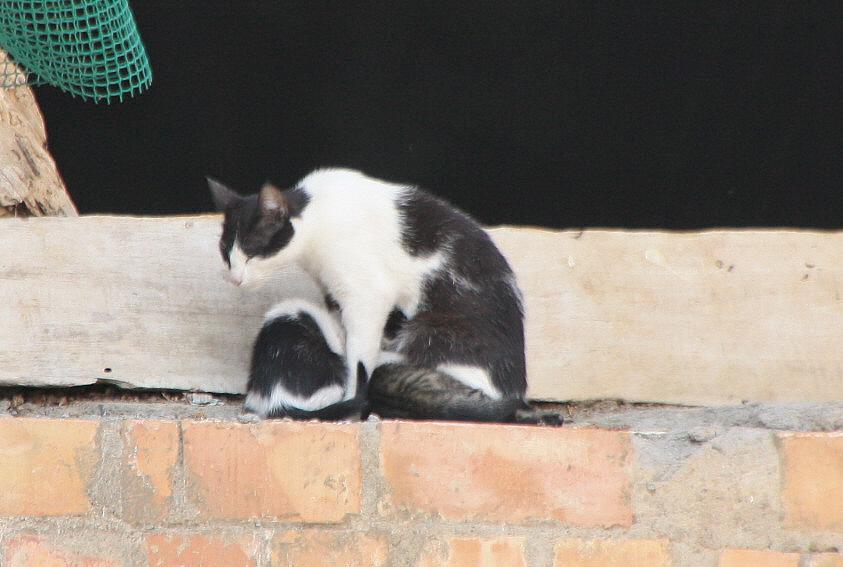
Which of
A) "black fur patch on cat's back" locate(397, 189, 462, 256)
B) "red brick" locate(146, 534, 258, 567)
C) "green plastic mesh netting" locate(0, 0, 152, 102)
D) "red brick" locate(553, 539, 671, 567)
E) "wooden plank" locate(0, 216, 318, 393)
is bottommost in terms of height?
"wooden plank" locate(0, 216, 318, 393)

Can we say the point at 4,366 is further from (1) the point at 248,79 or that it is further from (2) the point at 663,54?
(2) the point at 663,54

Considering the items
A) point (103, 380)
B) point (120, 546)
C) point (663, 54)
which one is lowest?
point (103, 380)

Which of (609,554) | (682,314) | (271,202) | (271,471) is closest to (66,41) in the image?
(271,202)

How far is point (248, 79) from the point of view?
3576 mm

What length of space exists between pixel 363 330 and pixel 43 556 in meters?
0.76

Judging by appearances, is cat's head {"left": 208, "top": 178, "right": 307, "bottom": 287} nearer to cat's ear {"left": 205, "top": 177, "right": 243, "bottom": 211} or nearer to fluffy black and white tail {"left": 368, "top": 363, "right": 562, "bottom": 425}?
cat's ear {"left": 205, "top": 177, "right": 243, "bottom": 211}

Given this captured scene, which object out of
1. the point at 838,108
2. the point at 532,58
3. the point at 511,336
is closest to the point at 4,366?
the point at 511,336

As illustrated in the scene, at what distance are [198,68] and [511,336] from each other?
185 cm

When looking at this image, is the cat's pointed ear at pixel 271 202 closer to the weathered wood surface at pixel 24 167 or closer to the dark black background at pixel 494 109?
the weathered wood surface at pixel 24 167

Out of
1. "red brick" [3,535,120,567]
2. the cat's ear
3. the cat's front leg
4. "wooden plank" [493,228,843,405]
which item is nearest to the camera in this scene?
"red brick" [3,535,120,567]

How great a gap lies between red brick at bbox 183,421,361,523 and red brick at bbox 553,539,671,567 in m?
0.31

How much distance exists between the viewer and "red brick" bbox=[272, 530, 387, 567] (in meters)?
1.57

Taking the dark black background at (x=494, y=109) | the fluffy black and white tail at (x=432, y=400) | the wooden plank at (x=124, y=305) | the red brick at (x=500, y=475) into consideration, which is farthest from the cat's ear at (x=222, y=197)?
the dark black background at (x=494, y=109)

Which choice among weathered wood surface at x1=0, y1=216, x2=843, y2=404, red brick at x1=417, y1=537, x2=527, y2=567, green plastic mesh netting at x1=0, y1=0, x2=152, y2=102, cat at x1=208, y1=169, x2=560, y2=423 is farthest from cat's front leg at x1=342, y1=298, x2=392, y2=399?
green plastic mesh netting at x1=0, y1=0, x2=152, y2=102
